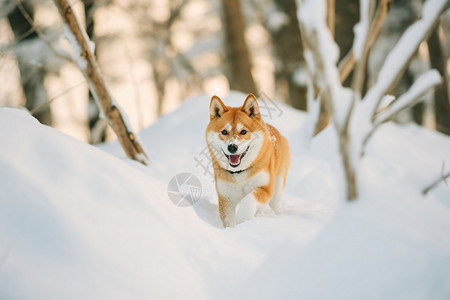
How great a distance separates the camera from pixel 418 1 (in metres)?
6.44

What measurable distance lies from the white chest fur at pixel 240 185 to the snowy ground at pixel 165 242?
454mm

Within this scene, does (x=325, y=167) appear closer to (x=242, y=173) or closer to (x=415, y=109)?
(x=242, y=173)

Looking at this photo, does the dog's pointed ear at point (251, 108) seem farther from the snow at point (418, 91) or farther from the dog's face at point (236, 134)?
the snow at point (418, 91)

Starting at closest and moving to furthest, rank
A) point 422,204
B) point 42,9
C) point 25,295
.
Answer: point 25,295, point 422,204, point 42,9

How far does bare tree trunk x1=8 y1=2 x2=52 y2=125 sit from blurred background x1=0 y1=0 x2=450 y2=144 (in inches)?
0.8

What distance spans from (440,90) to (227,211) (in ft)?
18.9

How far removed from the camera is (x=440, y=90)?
6566 mm

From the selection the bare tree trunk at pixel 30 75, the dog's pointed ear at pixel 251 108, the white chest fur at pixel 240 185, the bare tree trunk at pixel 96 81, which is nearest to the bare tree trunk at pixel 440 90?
the dog's pointed ear at pixel 251 108

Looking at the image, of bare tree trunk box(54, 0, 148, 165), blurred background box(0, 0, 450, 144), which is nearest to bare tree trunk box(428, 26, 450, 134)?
blurred background box(0, 0, 450, 144)

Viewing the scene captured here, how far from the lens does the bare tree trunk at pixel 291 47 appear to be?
6.66 metres

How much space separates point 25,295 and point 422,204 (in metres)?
2.09

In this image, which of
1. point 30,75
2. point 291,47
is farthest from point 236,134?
point 30,75

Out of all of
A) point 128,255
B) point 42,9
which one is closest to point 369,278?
point 128,255

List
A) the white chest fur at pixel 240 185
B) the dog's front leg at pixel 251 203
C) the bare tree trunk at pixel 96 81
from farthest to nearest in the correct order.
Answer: the bare tree trunk at pixel 96 81 < the white chest fur at pixel 240 185 < the dog's front leg at pixel 251 203
